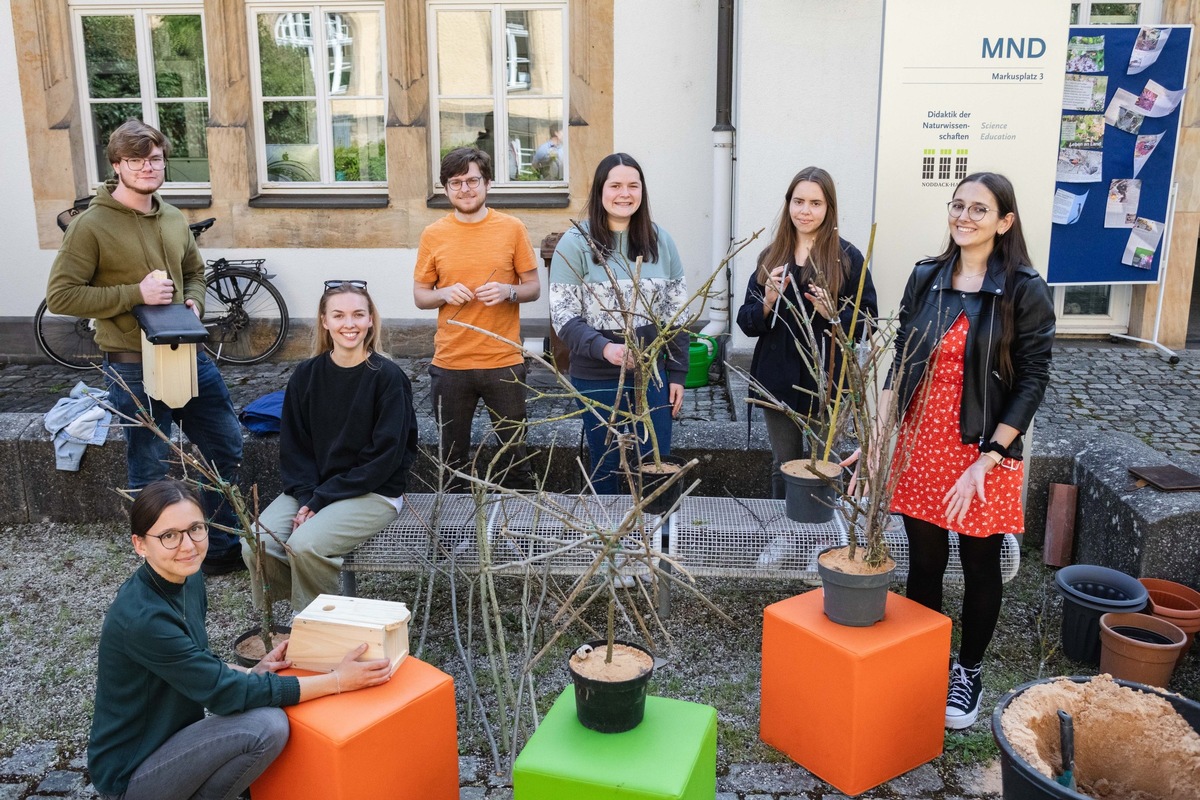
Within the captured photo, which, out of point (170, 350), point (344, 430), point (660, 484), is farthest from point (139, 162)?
point (660, 484)

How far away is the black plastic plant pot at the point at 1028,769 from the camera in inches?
92.4

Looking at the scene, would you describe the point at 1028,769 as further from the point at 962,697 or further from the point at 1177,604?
the point at 1177,604

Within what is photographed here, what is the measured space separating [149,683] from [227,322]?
6513mm

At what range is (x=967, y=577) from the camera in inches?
136

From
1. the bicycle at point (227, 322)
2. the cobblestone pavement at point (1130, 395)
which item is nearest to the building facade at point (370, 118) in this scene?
the bicycle at point (227, 322)

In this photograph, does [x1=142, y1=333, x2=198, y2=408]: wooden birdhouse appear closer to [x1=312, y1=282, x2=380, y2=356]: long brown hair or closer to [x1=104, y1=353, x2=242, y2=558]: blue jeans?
[x1=104, y1=353, x2=242, y2=558]: blue jeans

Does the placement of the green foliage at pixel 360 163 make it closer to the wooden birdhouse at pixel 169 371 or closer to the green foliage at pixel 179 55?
the green foliage at pixel 179 55

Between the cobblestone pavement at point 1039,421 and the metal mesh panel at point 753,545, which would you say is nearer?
the cobblestone pavement at point 1039,421

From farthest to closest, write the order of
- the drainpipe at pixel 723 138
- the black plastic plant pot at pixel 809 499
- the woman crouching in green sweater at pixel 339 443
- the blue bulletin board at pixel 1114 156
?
the blue bulletin board at pixel 1114 156
the drainpipe at pixel 723 138
the woman crouching in green sweater at pixel 339 443
the black plastic plant pot at pixel 809 499

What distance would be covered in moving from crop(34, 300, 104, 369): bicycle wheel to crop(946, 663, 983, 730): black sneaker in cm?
774

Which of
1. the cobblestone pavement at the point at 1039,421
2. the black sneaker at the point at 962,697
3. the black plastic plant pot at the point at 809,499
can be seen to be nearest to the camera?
the cobblestone pavement at the point at 1039,421

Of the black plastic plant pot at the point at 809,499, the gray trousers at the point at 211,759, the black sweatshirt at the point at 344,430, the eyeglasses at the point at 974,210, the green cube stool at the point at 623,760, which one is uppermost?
the eyeglasses at the point at 974,210

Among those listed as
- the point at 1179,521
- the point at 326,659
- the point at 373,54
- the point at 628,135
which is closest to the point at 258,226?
the point at 373,54

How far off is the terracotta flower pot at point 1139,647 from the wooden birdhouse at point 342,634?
2469mm
